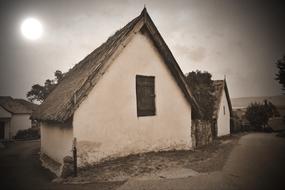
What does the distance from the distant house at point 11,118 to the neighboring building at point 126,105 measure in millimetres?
25560

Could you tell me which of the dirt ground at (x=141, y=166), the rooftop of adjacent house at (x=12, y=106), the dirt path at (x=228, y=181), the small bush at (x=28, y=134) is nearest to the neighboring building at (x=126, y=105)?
the dirt ground at (x=141, y=166)

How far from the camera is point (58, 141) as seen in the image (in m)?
9.55

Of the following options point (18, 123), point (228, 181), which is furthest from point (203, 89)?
point (18, 123)

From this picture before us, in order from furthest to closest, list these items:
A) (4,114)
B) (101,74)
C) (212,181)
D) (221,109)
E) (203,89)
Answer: (4,114), (221,109), (203,89), (101,74), (212,181)

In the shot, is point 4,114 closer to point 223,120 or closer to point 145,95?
point 145,95

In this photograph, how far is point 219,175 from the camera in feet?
Answer: 23.1

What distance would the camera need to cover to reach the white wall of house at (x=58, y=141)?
8.28 meters

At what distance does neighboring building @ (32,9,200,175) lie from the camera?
8.13m

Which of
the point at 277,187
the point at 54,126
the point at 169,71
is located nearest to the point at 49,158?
the point at 54,126

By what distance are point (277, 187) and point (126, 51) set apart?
738cm

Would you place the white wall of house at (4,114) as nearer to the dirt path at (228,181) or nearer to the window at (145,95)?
the window at (145,95)

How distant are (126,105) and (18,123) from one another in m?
32.5

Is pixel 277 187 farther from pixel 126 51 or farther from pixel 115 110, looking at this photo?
pixel 126 51

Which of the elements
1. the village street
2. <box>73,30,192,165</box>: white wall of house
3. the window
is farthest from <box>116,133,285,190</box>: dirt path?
the window
